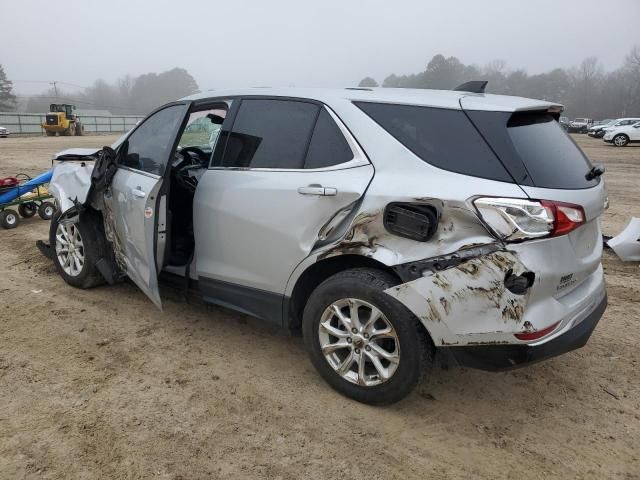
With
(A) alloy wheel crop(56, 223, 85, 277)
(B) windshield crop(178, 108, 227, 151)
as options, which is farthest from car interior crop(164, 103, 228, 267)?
(A) alloy wheel crop(56, 223, 85, 277)

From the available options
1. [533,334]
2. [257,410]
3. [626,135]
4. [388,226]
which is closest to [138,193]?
[257,410]

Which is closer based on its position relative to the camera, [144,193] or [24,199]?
[144,193]

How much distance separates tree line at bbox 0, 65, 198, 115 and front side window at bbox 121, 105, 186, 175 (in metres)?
90.5

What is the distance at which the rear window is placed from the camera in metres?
2.46

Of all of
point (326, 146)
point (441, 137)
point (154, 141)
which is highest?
point (441, 137)

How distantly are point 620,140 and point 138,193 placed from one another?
29.8 meters

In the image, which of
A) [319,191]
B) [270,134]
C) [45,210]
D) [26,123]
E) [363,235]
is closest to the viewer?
[363,235]

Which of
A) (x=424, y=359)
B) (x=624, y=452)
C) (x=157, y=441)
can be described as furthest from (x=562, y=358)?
(x=157, y=441)

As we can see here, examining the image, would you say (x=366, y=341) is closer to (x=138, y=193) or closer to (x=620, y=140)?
(x=138, y=193)

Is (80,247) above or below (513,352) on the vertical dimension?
below

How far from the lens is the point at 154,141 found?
3844mm

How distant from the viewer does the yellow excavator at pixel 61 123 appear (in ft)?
120

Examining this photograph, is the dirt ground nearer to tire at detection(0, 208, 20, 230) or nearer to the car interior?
the car interior

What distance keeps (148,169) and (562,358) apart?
3.32 meters
